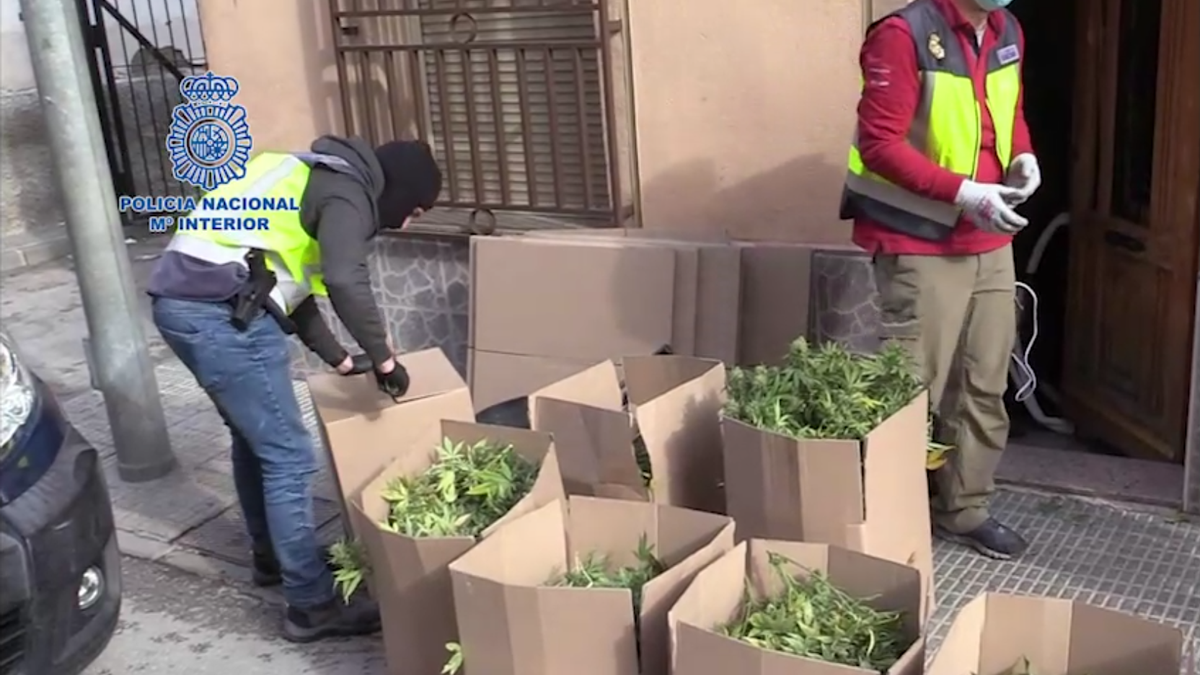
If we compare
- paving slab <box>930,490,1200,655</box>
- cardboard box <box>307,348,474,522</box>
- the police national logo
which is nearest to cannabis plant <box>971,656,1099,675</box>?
paving slab <box>930,490,1200,655</box>

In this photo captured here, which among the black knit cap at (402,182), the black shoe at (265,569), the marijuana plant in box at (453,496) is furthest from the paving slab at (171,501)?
the black knit cap at (402,182)

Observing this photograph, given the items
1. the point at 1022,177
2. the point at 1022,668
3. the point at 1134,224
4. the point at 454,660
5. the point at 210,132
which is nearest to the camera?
the point at 1022,668

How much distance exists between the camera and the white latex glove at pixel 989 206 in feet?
10.0

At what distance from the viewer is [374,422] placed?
10.5ft

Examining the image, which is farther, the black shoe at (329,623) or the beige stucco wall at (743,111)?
the beige stucco wall at (743,111)

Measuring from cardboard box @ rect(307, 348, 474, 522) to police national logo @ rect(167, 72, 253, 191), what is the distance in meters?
2.26

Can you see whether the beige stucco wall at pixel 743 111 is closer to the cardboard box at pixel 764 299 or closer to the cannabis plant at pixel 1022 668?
the cardboard box at pixel 764 299

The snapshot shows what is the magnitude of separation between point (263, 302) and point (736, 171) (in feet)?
5.85

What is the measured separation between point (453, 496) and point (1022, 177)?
5.53 ft

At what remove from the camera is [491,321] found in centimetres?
458

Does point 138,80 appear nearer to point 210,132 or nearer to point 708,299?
point 210,132

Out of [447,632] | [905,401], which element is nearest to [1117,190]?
[905,401]

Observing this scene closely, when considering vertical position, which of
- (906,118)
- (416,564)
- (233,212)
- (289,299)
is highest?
(906,118)

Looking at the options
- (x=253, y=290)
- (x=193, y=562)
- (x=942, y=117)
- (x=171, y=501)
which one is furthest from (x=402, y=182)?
(x=171, y=501)
